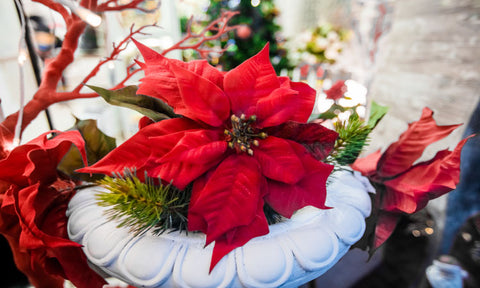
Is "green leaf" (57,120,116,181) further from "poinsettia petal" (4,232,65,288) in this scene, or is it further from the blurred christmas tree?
the blurred christmas tree

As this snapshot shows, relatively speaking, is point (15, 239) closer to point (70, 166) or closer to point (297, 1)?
point (70, 166)

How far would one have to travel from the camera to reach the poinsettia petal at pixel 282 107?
23 cm

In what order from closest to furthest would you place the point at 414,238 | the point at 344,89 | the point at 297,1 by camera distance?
the point at 344,89
the point at 414,238
the point at 297,1

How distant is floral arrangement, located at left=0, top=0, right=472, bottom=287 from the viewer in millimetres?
215

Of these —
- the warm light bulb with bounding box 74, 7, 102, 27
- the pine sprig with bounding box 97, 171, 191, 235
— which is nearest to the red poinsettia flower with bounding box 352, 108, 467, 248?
the pine sprig with bounding box 97, 171, 191, 235

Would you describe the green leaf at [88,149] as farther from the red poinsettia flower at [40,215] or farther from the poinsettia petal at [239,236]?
the poinsettia petal at [239,236]

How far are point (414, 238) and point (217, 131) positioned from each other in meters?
0.49

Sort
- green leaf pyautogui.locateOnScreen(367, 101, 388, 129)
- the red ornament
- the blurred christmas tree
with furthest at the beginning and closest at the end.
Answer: the blurred christmas tree, the red ornament, green leaf pyautogui.locateOnScreen(367, 101, 388, 129)

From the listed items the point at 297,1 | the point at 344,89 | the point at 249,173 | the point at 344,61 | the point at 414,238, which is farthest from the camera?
the point at 297,1

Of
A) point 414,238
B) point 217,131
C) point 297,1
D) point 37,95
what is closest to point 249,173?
point 217,131

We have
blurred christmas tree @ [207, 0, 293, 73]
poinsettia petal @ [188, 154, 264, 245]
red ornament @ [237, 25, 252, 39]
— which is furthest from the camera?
blurred christmas tree @ [207, 0, 293, 73]

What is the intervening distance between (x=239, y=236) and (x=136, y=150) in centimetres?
11

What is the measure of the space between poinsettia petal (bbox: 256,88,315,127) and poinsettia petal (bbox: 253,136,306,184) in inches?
0.7

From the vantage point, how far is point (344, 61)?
2150 mm
